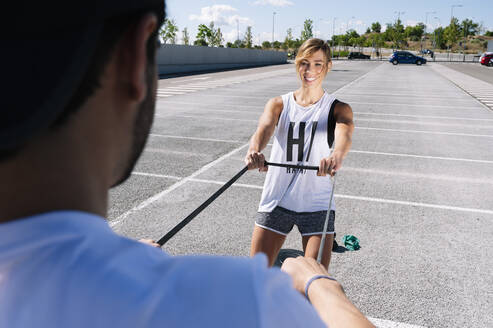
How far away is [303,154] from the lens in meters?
3.40

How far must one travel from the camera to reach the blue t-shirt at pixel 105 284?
1.86ft

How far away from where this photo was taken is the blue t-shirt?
57 centimetres

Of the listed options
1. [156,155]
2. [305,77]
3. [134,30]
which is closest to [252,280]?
[134,30]

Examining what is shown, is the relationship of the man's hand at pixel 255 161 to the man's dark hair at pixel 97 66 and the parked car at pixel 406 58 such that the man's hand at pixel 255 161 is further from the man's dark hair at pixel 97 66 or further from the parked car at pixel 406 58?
the parked car at pixel 406 58

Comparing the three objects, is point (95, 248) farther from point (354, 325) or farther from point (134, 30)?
point (354, 325)

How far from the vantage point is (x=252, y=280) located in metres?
0.63

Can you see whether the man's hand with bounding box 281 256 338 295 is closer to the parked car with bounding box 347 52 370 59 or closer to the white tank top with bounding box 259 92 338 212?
the white tank top with bounding box 259 92 338 212

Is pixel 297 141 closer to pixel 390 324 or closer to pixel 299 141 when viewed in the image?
pixel 299 141

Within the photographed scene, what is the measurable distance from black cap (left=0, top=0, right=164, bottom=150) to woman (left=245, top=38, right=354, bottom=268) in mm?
2404

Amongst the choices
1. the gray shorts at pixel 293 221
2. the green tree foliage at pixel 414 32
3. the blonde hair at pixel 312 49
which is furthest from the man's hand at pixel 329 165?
the green tree foliage at pixel 414 32

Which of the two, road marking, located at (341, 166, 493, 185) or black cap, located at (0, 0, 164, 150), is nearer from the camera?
black cap, located at (0, 0, 164, 150)

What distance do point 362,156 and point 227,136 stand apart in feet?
10.1

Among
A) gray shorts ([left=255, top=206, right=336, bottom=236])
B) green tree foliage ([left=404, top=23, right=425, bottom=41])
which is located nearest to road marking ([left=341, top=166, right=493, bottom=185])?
gray shorts ([left=255, top=206, right=336, bottom=236])

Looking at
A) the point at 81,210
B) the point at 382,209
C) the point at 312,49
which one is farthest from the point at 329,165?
the point at 382,209
